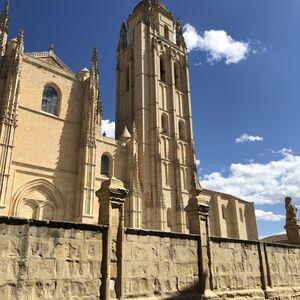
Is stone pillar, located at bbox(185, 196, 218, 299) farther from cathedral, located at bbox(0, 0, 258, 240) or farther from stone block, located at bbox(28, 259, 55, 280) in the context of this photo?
stone block, located at bbox(28, 259, 55, 280)

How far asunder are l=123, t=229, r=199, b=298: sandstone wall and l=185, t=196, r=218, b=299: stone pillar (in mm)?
166

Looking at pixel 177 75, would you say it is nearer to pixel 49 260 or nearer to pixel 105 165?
pixel 105 165

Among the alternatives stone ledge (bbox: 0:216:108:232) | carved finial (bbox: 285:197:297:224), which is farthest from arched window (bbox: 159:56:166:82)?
stone ledge (bbox: 0:216:108:232)

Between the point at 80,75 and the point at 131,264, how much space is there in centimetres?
2122

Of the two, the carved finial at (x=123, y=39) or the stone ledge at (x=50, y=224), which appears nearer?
the stone ledge at (x=50, y=224)

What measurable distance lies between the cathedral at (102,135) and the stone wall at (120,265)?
6.66ft

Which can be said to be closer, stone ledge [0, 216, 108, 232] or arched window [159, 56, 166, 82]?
stone ledge [0, 216, 108, 232]

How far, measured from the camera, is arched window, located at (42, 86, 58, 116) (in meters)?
22.1

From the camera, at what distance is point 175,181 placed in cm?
2834

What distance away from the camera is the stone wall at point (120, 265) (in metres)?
5.45

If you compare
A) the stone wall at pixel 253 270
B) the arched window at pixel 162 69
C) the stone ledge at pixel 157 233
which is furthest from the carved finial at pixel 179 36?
the stone ledge at pixel 157 233

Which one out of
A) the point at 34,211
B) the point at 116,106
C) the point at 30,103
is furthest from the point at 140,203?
the point at 116,106

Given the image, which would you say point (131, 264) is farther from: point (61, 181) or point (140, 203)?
point (140, 203)

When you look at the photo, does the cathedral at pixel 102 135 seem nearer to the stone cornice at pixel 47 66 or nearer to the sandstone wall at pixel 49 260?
the stone cornice at pixel 47 66
